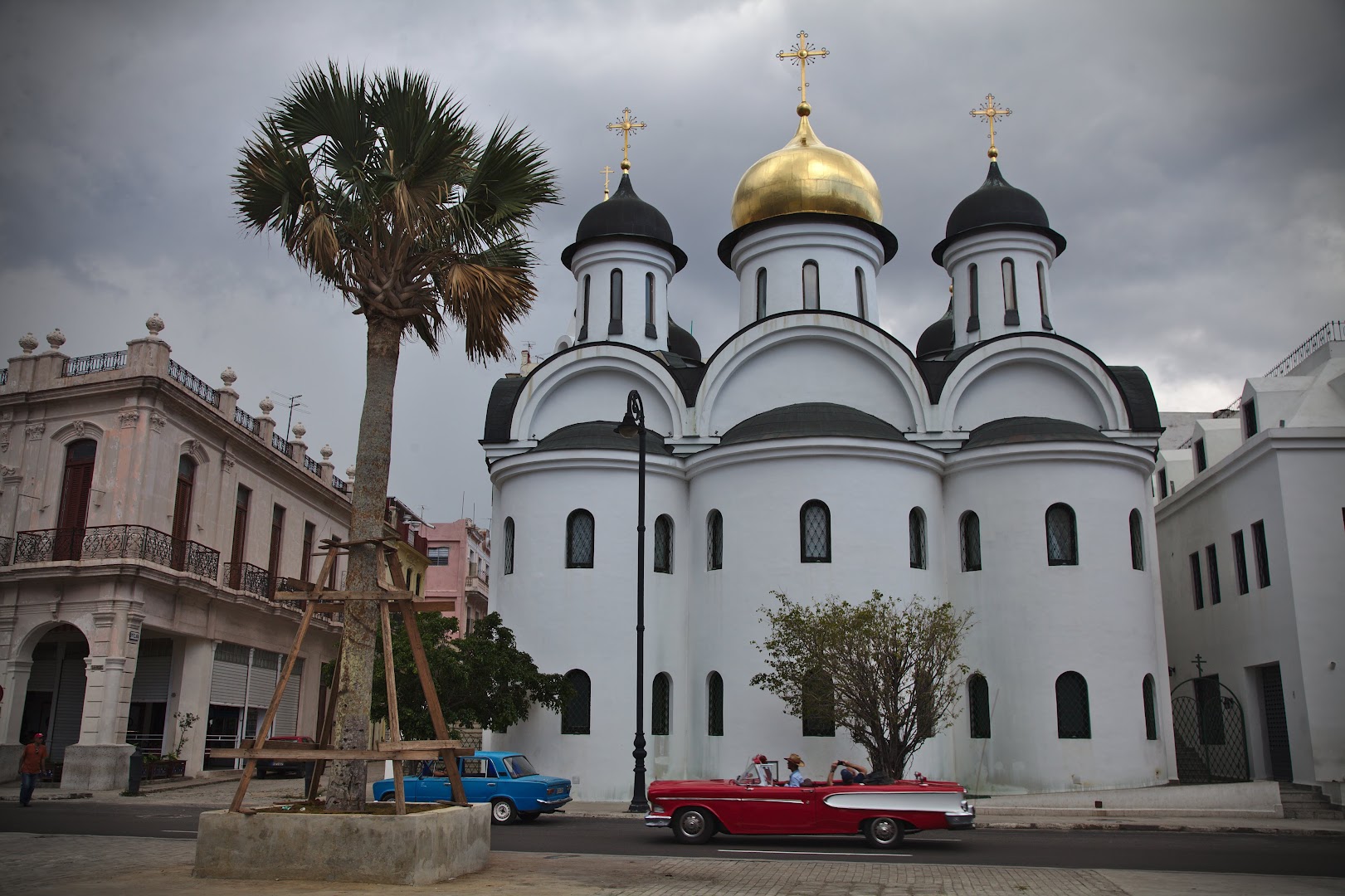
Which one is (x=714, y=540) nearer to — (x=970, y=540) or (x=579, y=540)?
(x=579, y=540)

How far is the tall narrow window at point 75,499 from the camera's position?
24688mm

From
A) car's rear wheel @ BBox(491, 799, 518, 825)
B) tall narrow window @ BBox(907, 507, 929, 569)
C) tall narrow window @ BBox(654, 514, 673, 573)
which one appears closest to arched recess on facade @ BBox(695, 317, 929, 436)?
tall narrow window @ BBox(654, 514, 673, 573)

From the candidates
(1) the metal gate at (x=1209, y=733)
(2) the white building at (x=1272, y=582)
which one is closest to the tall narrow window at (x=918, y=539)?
(1) the metal gate at (x=1209, y=733)

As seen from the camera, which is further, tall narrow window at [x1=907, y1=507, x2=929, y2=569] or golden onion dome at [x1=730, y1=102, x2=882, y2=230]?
golden onion dome at [x1=730, y1=102, x2=882, y2=230]

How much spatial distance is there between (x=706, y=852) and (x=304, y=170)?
29.4ft

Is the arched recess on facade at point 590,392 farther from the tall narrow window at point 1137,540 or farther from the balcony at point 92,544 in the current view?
the tall narrow window at point 1137,540

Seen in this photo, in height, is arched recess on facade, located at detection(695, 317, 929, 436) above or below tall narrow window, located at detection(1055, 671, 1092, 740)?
above

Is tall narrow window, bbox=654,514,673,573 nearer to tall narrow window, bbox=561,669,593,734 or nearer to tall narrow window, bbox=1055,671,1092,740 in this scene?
tall narrow window, bbox=561,669,593,734

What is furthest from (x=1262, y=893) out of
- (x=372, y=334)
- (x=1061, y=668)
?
(x=1061, y=668)

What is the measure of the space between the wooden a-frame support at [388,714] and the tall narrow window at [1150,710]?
54.1 feet

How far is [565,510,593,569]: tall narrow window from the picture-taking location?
23.6m

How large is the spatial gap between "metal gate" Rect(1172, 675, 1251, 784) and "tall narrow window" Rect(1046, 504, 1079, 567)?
16.3 ft

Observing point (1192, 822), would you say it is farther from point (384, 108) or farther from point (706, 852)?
point (384, 108)

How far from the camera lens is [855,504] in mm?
22688
